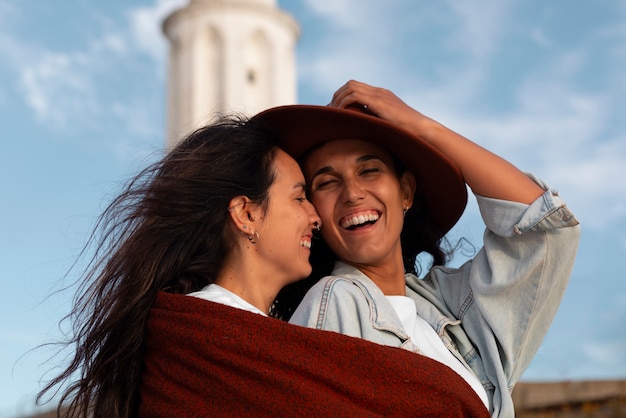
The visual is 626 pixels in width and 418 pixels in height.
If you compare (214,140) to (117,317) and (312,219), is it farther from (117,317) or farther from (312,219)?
(117,317)

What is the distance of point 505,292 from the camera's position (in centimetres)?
324

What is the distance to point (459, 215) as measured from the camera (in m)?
3.58

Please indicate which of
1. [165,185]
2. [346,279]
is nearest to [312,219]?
[346,279]

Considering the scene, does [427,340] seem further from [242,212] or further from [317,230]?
[242,212]

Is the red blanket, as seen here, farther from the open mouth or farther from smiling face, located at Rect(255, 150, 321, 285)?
the open mouth

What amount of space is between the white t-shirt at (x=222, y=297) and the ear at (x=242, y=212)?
0.22 m

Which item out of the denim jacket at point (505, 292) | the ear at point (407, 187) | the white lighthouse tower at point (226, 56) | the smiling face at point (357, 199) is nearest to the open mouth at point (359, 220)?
the smiling face at point (357, 199)

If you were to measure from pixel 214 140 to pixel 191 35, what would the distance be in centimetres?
2319

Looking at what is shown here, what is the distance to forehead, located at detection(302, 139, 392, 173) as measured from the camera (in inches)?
128

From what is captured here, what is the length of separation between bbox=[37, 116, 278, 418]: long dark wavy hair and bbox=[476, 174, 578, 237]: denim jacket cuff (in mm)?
763

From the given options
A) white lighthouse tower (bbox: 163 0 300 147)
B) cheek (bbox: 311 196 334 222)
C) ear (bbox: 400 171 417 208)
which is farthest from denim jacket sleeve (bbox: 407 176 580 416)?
white lighthouse tower (bbox: 163 0 300 147)

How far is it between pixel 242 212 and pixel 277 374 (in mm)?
704

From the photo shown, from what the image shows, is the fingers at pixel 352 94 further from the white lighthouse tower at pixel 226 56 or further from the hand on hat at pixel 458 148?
the white lighthouse tower at pixel 226 56

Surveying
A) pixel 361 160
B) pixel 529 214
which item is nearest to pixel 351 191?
pixel 361 160
